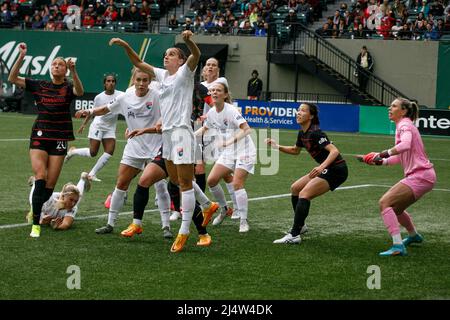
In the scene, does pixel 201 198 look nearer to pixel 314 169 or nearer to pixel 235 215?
pixel 314 169

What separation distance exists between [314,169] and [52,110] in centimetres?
335

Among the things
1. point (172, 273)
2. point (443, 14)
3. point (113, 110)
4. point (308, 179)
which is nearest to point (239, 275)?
point (172, 273)

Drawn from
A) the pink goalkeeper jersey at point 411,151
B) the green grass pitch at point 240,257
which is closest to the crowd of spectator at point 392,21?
the green grass pitch at point 240,257

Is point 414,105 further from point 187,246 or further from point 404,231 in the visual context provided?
point 187,246

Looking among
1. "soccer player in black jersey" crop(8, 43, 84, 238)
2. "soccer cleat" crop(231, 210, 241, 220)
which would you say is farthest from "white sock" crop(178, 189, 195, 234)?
"soccer cleat" crop(231, 210, 241, 220)

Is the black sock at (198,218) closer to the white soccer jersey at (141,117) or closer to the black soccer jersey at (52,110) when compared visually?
the white soccer jersey at (141,117)

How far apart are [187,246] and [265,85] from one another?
27.1 meters

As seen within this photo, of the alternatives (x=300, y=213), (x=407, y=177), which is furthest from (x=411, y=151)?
(x=300, y=213)

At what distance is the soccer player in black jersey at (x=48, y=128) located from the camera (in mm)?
11008

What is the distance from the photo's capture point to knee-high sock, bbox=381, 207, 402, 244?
10094 mm

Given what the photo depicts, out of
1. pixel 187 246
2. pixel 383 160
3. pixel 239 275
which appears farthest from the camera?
pixel 187 246

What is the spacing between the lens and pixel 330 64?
3581 cm

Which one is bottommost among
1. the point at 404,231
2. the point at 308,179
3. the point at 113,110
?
the point at 404,231

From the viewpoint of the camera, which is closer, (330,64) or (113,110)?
(113,110)
